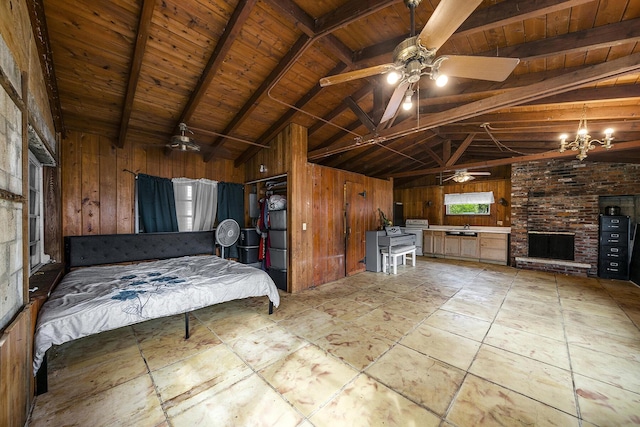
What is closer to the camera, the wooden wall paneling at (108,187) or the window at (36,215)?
the window at (36,215)

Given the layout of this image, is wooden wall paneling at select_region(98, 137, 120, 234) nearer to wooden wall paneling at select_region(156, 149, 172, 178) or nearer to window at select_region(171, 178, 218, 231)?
wooden wall paneling at select_region(156, 149, 172, 178)

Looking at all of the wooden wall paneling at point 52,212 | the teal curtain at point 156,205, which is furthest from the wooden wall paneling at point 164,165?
the wooden wall paneling at point 52,212

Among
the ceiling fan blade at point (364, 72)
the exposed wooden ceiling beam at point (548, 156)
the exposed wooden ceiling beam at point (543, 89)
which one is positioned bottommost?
the exposed wooden ceiling beam at point (548, 156)

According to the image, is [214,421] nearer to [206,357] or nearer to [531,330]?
[206,357]

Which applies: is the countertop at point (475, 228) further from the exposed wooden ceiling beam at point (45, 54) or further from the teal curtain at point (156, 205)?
the exposed wooden ceiling beam at point (45, 54)

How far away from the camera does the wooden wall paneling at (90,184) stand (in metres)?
3.85

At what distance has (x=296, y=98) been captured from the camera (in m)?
3.79

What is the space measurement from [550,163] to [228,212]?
27.2 ft

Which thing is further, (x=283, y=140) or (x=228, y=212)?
(x=228, y=212)

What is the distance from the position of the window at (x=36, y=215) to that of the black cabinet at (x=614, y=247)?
1036 centimetres

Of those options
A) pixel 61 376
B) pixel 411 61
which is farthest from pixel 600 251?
pixel 61 376

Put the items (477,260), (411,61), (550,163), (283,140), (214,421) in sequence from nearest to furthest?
(214,421) → (411,61) → (283,140) → (550,163) → (477,260)

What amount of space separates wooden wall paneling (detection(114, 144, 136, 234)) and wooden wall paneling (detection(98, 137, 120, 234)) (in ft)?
0.13

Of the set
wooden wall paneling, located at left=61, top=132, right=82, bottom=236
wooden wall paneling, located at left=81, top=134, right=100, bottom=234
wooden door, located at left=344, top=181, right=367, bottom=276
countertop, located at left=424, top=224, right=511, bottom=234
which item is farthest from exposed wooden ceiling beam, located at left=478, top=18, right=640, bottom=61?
wooden wall paneling, located at left=61, top=132, right=82, bottom=236
